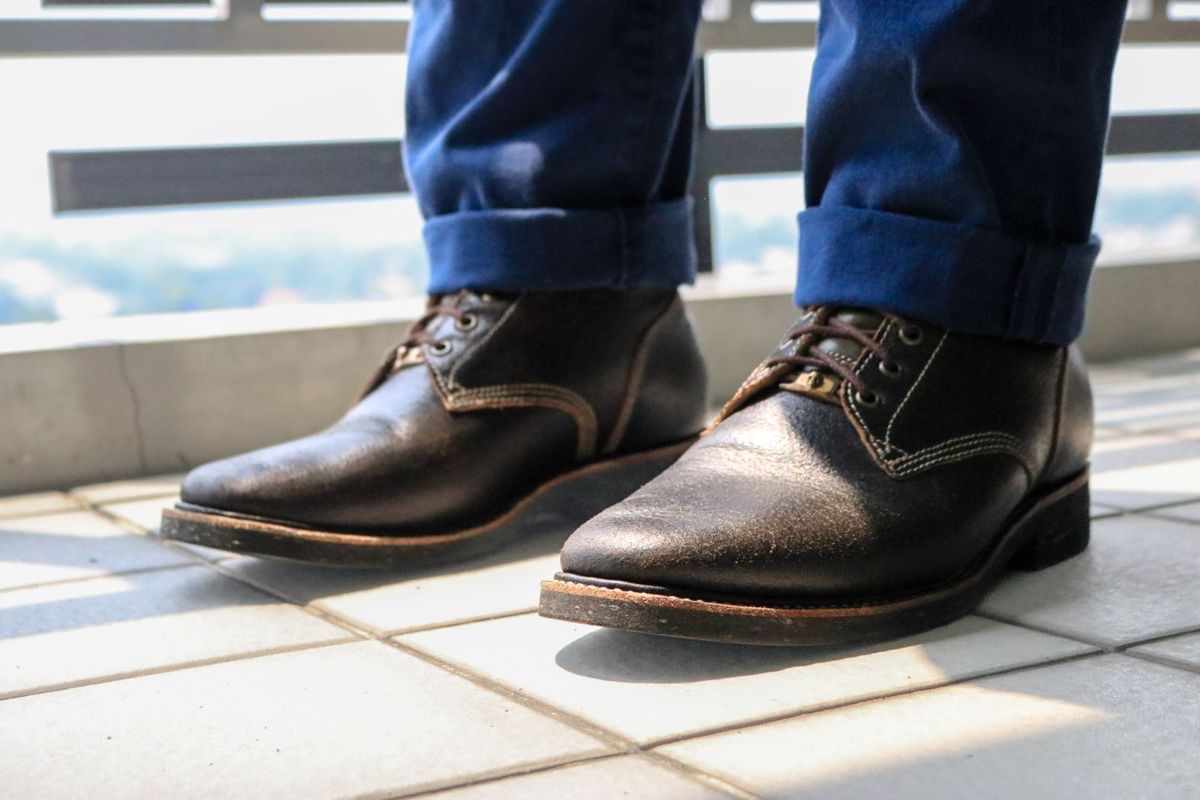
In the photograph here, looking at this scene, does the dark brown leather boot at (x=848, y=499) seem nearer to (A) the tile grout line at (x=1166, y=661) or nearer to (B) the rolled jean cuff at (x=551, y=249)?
(A) the tile grout line at (x=1166, y=661)

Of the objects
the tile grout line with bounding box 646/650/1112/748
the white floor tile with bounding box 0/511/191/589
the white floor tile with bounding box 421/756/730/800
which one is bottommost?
the white floor tile with bounding box 0/511/191/589

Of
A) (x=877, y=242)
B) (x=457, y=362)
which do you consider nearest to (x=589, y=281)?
(x=457, y=362)

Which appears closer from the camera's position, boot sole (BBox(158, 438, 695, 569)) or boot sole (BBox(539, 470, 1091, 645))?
boot sole (BBox(539, 470, 1091, 645))

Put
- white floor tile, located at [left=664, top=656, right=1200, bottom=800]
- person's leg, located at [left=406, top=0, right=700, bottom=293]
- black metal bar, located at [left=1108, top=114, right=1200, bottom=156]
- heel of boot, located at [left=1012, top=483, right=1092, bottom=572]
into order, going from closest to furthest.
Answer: white floor tile, located at [left=664, top=656, right=1200, bottom=800]
heel of boot, located at [left=1012, top=483, right=1092, bottom=572]
person's leg, located at [left=406, top=0, right=700, bottom=293]
black metal bar, located at [left=1108, top=114, right=1200, bottom=156]

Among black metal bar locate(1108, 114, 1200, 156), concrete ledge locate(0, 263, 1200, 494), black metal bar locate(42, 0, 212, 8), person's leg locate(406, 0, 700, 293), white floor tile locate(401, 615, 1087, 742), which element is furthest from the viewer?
black metal bar locate(1108, 114, 1200, 156)

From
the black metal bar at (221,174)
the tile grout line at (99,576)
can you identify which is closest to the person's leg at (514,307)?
the tile grout line at (99,576)

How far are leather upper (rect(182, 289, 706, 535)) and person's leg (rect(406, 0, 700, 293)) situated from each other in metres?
0.04

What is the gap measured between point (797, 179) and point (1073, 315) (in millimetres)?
1507

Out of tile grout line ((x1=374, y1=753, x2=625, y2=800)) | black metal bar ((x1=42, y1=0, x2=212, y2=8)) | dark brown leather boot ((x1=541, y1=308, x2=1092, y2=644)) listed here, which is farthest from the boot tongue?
black metal bar ((x1=42, y1=0, x2=212, y2=8))

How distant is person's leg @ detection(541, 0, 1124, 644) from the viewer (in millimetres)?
900

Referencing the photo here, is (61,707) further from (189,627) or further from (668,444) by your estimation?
(668,444)

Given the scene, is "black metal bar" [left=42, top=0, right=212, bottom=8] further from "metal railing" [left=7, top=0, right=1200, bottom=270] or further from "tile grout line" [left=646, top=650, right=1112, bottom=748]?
"tile grout line" [left=646, top=650, right=1112, bottom=748]

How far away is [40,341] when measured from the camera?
1752mm

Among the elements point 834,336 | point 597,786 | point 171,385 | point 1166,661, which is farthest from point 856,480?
point 171,385
